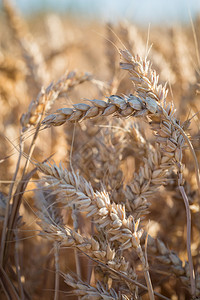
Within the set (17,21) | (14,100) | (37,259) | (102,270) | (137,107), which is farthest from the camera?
(17,21)

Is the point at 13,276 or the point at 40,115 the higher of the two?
the point at 40,115

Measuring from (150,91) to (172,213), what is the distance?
2.30 feet

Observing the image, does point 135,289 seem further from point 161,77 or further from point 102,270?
point 161,77

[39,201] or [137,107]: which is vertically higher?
[137,107]

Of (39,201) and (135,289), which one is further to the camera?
(39,201)

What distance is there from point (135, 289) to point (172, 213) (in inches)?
22.0

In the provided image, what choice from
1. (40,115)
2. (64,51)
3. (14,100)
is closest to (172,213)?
(40,115)

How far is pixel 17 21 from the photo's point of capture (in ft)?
6.76

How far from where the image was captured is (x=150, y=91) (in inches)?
22.1

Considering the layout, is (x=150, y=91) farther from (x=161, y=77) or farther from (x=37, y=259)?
(x=161, y=77)

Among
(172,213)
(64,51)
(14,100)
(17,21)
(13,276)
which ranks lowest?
(172,213)

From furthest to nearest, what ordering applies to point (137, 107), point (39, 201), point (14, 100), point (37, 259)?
1. point (14, 100)
2. point (37, 259)
3. point (39, 201)
4. point (137, 107)

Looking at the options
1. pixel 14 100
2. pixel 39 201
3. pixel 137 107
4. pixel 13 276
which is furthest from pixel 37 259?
pixel 14 100

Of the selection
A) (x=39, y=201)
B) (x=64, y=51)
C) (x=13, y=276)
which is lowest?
(x=13, y=276)
